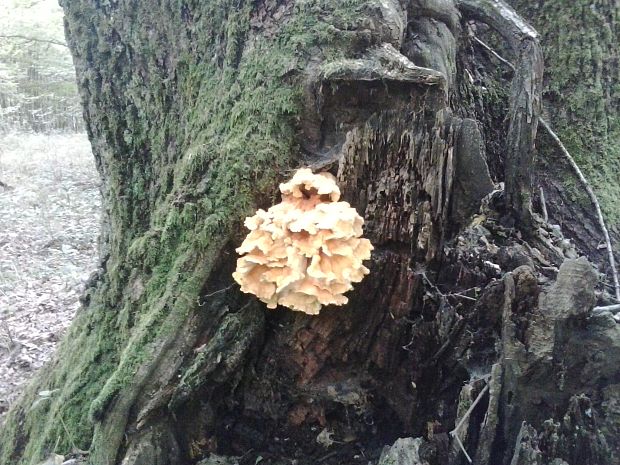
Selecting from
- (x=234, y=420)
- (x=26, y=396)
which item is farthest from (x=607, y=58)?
(x=26, y=396)

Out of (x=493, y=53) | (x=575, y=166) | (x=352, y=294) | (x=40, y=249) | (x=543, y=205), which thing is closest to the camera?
(x=352, y=294)

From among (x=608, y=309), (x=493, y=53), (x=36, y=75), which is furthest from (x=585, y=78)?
(x=36, y=75)

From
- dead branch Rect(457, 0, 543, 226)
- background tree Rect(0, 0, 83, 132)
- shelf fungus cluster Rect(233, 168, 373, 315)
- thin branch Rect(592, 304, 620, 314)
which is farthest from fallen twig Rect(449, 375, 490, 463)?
background tree Rect(0, 0, 83, 132)

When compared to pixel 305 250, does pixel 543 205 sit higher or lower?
lower

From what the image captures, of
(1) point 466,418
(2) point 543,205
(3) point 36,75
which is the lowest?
(3) point 36,75

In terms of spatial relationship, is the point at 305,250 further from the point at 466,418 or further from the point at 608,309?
the point at 608,309

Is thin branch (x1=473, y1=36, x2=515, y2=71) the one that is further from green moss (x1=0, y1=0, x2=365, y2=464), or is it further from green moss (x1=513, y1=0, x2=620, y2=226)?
green moss (x1=0, y1=0, x2=365, y2=464)

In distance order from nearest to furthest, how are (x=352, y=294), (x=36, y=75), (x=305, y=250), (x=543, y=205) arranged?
(x=305, y=250) → (x=352, y=294) → (x=543, y=205) → (x=36, y=75)
